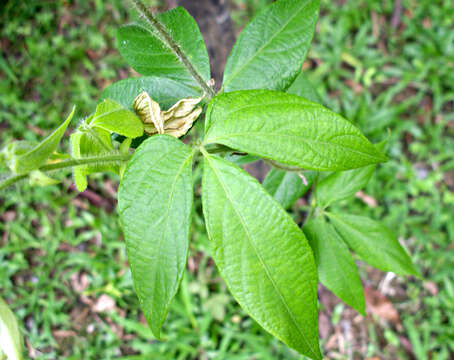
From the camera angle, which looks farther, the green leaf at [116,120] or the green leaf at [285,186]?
the green leaf at [285,186]

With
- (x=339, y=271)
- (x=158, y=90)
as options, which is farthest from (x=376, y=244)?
(x=158, y=90)

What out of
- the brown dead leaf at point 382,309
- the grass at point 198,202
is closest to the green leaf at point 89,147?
the grass at point 198,202

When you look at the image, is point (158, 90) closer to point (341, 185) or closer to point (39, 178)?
point (39, 178)

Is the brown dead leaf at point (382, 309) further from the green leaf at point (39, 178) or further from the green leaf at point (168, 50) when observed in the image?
the green leaf at point (39, 178)

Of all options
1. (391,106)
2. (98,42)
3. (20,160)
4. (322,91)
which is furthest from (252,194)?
(98,42)

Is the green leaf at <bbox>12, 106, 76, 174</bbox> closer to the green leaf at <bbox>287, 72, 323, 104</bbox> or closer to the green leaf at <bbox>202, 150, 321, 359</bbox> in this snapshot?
the green leaf at <bbox>202, 150, 321, 359</bbox>

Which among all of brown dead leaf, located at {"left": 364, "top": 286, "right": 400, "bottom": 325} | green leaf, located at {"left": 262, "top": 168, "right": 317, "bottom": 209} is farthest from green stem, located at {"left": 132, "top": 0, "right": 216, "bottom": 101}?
brown dead leaf, located at {"left": 364, "top": 286, "right": 400, "bottom": 325}
